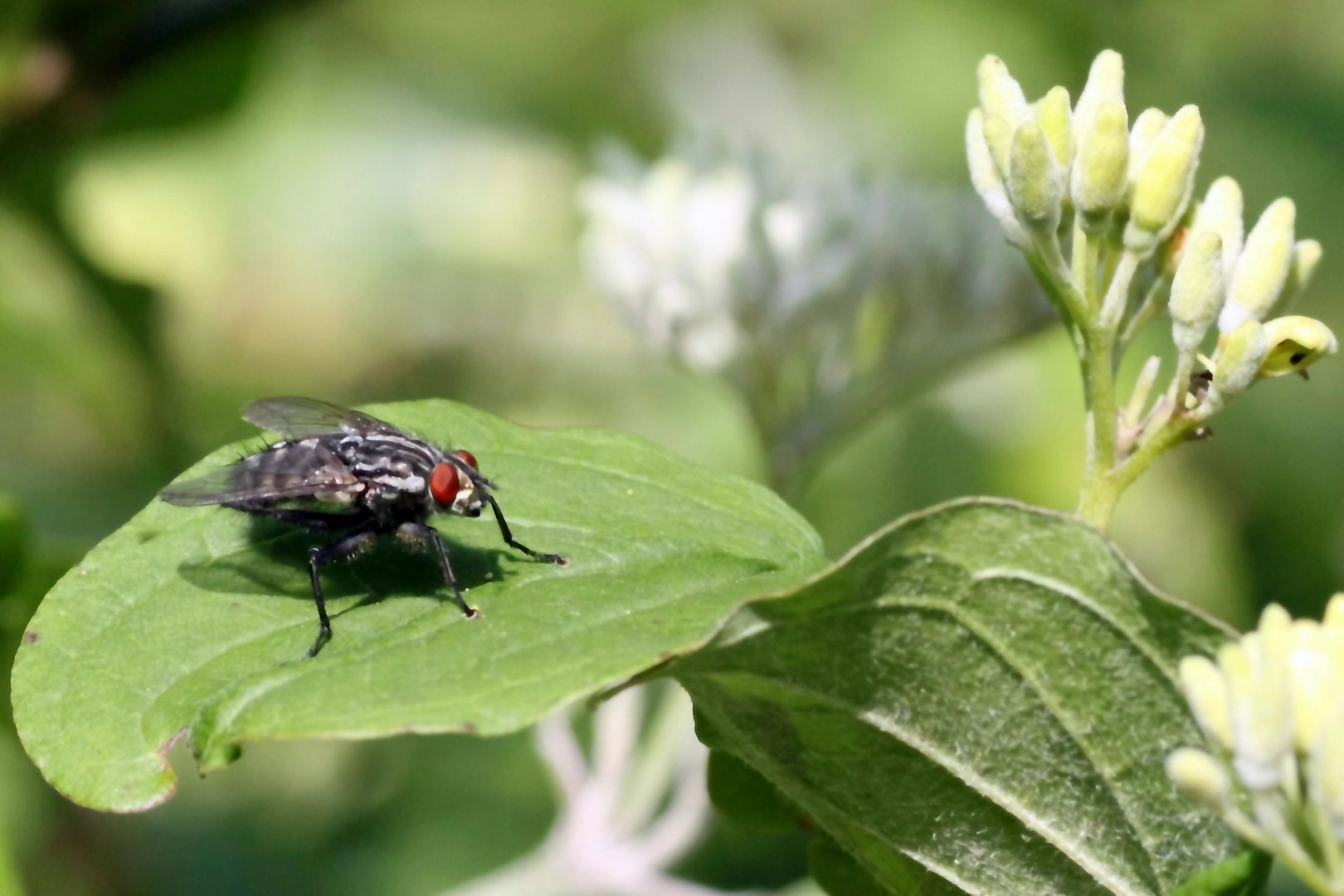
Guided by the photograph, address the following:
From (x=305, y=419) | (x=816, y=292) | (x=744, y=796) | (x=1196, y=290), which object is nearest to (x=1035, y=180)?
(x=1196, y=290)

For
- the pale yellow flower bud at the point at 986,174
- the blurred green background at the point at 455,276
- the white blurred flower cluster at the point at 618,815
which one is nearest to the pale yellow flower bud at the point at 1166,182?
the pale yellow flower bud at the point at 986,174

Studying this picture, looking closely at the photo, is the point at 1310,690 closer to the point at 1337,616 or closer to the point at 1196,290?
the point at 1337,616

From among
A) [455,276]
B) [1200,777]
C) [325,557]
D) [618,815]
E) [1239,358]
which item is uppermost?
[1239,358]

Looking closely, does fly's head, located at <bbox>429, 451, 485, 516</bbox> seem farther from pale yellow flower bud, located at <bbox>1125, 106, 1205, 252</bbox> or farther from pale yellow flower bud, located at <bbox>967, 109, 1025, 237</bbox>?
pale yellow flower bud, located at <bbox>1125, 106, 1205, 252</bbox>

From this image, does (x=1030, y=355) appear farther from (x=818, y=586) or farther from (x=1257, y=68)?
(x=818, y=586)

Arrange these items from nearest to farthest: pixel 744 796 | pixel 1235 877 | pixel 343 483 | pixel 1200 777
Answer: pixel 1200 777 < pixel 1235 877 < pixel 744 796 < pixel 343 483

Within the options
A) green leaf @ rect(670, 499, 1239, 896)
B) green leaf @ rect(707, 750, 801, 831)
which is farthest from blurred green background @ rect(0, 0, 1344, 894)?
green leaf @ rect(670, 499, 1239, 896)

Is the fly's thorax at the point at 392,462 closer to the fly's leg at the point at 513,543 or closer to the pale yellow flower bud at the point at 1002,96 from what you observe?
the fly's leg at the point at 513,543
